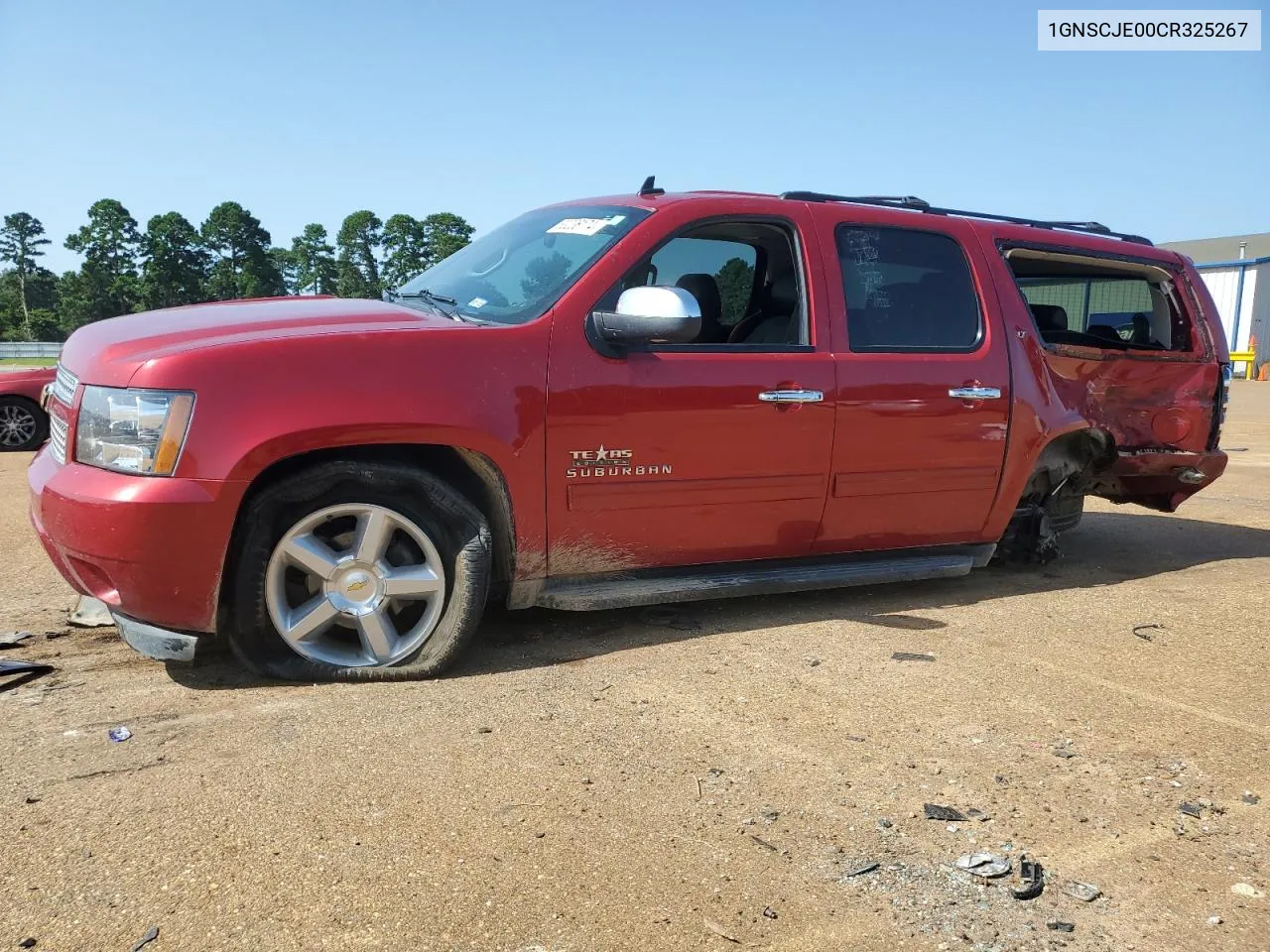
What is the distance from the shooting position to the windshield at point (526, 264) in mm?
3650

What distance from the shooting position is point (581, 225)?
4.04 metres

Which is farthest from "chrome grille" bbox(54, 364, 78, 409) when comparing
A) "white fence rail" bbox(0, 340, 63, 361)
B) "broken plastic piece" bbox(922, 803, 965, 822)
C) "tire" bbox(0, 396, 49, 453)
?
"white fence rail" bbox(0, 340, 63, 361)

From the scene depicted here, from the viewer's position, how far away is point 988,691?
3297mm

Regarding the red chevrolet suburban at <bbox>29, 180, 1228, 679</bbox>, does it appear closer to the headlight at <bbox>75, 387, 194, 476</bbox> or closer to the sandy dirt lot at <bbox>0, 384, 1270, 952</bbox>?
the headlight at <bbox>75, 387, 194, 476</bbox>

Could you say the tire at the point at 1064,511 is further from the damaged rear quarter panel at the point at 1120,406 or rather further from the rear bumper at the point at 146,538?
the rear bumper at the point at 146,538

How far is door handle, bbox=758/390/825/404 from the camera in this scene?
3811mm

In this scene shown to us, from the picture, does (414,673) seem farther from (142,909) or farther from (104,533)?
(142,909)

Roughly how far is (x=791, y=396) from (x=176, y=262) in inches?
2880

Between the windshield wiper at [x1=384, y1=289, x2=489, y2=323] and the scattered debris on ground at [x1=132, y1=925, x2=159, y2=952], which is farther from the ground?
the windshield wiper at [x1=384, y1=289, x2=489, y2=323]

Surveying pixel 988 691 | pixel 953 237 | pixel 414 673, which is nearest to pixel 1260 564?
pixel 953 237

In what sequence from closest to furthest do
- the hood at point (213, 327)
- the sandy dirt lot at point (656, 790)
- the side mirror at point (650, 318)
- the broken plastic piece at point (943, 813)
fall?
the sandy dirt lot at point (656, 790)
the broken plastic piece at point (943, 813)
the hood at point (213, 327)
the side mirror at point (650, 318)

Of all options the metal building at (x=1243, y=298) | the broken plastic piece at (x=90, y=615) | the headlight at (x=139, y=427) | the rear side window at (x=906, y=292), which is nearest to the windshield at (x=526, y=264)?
the rear side window at (x=906, y=292)

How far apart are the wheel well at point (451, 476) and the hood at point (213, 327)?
0.42 m

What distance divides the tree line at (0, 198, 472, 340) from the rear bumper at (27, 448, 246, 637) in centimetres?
5889
